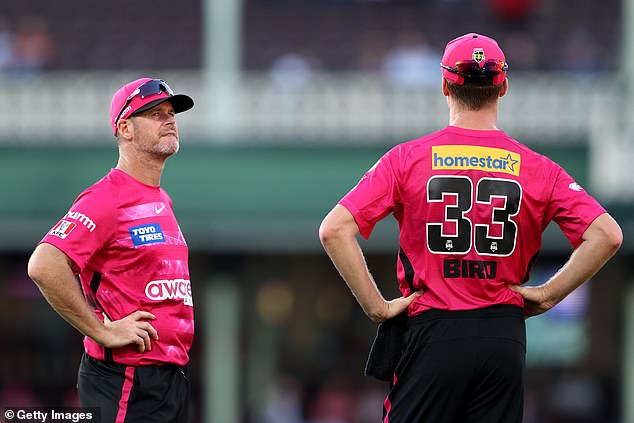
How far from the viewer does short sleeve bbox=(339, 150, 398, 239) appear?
501cm

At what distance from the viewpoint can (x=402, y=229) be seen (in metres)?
5.12

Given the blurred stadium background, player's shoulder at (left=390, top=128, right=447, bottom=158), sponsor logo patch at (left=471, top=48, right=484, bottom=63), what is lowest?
the blurred stadium background

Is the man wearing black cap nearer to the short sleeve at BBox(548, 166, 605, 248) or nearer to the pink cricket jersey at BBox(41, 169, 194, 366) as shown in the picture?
the pink cricket jersey at BBox(41, 169, 194, 366)

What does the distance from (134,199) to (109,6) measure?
16.3 meters

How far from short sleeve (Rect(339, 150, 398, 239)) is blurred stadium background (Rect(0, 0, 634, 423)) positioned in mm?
9345

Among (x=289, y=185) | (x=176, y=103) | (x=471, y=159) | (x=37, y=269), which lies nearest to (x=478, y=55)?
(x=471, y=159)

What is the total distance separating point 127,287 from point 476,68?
5.90 feet

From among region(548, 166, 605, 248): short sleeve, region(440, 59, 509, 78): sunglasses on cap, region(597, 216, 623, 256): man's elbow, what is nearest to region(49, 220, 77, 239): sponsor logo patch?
region(440, 59, 509, 78): sunglasses on cap

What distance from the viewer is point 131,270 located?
536 cm

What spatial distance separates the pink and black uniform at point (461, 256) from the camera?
497 centimetres

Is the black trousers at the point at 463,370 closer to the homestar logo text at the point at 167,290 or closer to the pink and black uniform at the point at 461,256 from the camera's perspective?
the pink and black uniform at the point at 461,256

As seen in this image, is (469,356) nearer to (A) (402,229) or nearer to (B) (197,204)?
(A) (402,229)

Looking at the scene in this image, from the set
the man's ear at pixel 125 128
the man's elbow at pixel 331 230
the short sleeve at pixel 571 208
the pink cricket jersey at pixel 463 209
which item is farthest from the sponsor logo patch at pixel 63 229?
the short sleeve at pixel 571 208

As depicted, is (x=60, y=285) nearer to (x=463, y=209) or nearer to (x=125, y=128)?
(x=125, y=128)
